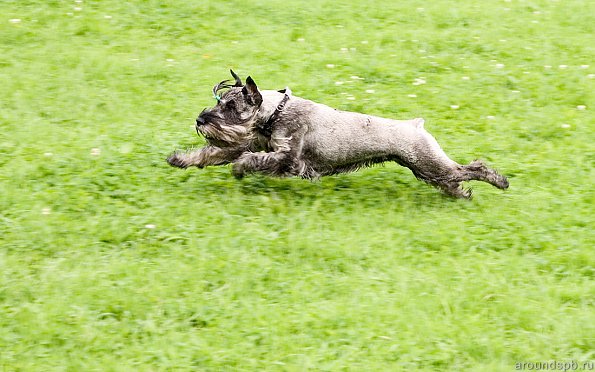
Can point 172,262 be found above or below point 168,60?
below

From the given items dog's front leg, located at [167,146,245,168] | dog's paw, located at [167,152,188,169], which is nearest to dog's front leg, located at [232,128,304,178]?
dog's front leg, located at [167,146,245,168]

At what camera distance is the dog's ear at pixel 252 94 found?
23.8 feet

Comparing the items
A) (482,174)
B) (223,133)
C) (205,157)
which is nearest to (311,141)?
(223,133)

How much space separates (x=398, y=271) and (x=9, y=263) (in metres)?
2.92

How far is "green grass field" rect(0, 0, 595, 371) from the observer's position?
5559 millimetres

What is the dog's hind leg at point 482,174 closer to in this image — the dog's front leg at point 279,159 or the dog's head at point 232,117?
the dog's front leg at point 279,159

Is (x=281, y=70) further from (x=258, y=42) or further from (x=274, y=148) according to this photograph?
(x=274, y=148)

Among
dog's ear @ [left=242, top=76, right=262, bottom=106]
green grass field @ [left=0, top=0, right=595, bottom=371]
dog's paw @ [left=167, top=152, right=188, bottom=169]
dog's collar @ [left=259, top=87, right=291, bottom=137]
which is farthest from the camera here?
dog's paw @ [left=167, top=152, right=188, bottom=169]

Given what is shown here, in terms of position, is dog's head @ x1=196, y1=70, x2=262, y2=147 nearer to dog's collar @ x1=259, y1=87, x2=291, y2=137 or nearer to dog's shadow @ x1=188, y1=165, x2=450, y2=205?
dog's collar @ x1=259, y1=87, x2=291, y2=137

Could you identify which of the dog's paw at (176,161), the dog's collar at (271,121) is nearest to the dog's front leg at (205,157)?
the dog's paw at (176,161)

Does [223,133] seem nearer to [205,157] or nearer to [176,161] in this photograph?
[205,157]

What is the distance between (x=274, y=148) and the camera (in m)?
7.50

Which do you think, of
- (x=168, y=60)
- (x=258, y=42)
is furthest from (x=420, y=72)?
(x=168, y=60)

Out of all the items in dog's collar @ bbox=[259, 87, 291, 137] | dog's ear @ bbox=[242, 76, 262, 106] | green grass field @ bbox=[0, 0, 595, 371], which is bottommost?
green grass field @ bbox=[0, 0, 595, 371]
